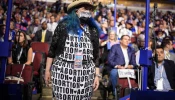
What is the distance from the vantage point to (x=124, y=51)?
5.09 meters

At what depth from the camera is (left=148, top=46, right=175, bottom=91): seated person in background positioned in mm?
4301

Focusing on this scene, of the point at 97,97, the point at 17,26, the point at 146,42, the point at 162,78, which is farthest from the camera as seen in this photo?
the point at 17,26

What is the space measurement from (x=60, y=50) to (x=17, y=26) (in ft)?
19.3

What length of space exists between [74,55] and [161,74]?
2.53m

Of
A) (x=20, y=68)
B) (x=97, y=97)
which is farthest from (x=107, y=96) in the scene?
(x=20, y=68)

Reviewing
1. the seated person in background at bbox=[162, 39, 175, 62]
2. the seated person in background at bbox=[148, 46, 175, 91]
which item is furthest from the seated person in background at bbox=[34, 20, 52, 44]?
the seated person in background at bbox=[148, 46, 175, 91]

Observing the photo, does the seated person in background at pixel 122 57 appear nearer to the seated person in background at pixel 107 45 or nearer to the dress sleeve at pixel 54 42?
the seated person in background at pixel 107 45

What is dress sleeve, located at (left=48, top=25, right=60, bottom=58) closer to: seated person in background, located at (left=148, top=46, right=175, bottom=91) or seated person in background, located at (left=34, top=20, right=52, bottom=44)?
seated person in background, located at (left=148, top=46, right=175, bottom=91)

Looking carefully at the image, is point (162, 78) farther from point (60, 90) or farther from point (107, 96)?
point (60, 90)

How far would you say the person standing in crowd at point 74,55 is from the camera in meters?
2.32

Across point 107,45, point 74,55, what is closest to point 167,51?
point 107,45

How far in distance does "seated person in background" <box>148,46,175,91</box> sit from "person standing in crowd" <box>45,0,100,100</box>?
2144 mm

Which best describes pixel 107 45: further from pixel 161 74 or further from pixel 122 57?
pixel 161 74

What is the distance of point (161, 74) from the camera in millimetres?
4371
